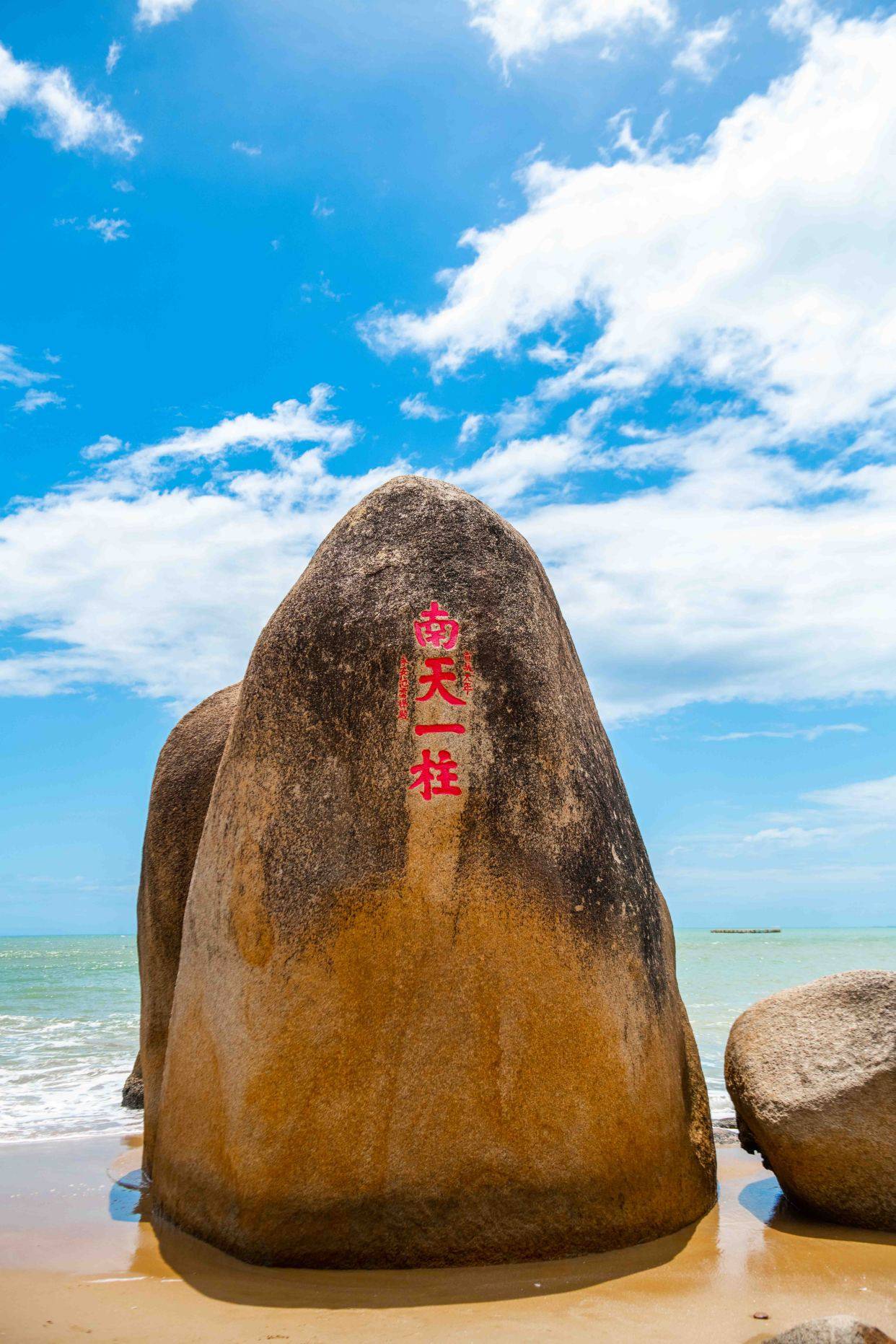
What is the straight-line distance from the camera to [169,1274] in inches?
146

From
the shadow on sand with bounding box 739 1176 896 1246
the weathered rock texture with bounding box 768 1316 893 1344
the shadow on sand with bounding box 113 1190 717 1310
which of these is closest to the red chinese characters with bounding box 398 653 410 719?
the shadow on sand with bounding box 113 1190 717 1310

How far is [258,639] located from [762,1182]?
3.61 meters

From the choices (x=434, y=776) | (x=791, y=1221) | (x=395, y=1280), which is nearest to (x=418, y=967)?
(x=434, y=776)

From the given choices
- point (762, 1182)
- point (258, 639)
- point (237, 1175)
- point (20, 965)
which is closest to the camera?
point (237, 1175)

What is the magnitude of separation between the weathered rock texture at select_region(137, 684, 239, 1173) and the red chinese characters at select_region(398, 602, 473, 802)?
1641mm

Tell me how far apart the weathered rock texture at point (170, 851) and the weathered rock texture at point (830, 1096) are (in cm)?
295

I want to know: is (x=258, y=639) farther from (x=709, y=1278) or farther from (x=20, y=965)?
(x=20, y=965)

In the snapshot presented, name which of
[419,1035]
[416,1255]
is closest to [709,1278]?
[416,1255]

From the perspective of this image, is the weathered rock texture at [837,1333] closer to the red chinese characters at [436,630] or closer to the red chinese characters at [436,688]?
the red chinese characters at [436,688]

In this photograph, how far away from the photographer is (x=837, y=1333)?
102 inches

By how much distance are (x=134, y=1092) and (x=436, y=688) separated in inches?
203

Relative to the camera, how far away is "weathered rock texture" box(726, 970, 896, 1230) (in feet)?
13.5

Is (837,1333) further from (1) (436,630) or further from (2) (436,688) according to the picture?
(1) (436,630)

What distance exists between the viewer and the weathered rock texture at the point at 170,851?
5.50m
